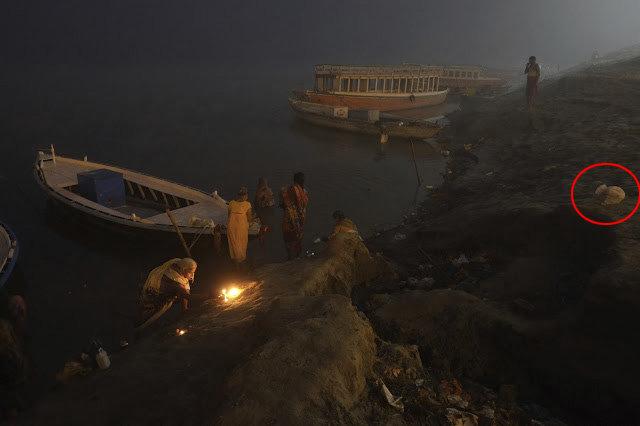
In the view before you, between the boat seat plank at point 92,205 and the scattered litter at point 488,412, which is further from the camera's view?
the boat seat plank at point 92,205

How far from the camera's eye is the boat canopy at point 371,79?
32.8 metres

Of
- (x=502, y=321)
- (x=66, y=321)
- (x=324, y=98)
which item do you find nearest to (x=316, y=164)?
(x=324, y=98)

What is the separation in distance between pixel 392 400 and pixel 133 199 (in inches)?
546

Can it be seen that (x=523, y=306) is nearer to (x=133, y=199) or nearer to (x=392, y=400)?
(x=392, y=400)

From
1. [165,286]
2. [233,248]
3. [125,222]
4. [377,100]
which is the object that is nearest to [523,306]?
[233,248]

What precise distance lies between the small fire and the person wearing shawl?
63 centimetres

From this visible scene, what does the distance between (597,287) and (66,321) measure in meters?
11.0

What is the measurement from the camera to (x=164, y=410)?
408cm

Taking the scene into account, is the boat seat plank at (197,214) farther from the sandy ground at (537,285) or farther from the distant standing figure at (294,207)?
the sandy ground at (537,285)

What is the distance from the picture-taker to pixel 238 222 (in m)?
8.43

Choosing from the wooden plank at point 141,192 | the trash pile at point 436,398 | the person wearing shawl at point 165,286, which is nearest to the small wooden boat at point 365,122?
the wooden plank at point 141,192

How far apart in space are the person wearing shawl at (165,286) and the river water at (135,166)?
9.41 feet

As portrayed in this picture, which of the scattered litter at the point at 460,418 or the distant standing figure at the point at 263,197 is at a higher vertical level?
the scattered litter at the point at 460,418

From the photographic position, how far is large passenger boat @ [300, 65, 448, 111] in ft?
107
